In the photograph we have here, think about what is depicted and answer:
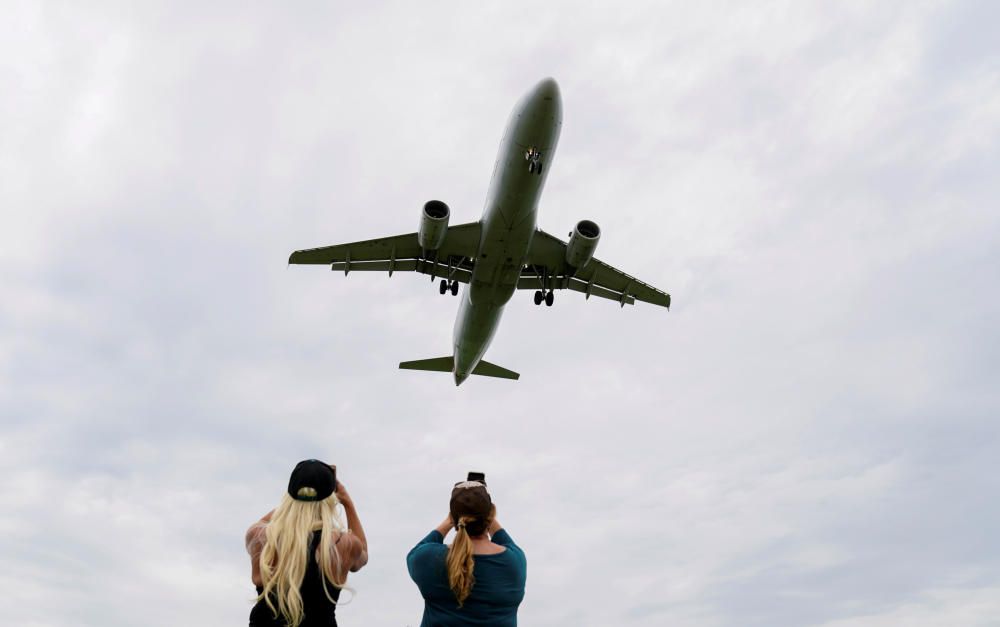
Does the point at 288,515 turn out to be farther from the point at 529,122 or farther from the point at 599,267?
the point at 599,267

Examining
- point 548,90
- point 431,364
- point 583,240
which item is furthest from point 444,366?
point 548,90

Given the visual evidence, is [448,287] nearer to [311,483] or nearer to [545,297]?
[545,297]

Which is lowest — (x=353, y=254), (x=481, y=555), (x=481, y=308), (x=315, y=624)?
(x=315, y=624)

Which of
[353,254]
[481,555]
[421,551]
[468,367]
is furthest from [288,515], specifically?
[468,367]

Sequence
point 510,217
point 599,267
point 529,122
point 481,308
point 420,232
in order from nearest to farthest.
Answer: point 529,122 → point 510,217 → point 420,232 → point 481,308 → point 599,267

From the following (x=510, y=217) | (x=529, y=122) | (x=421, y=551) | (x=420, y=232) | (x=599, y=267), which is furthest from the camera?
(x=599, y=267)

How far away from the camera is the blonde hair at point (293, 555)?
428 cm

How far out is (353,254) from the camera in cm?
3156

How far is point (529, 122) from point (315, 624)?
68.5 ft

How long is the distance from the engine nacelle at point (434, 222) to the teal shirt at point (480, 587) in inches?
924

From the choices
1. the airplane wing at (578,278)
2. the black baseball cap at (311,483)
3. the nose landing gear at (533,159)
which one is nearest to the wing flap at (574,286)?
the airplane wing at (578,278)

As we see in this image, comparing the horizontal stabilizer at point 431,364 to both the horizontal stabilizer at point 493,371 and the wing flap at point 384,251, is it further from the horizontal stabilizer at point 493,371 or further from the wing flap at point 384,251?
the wing flap at point 384,251

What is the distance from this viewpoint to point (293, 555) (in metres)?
4.31

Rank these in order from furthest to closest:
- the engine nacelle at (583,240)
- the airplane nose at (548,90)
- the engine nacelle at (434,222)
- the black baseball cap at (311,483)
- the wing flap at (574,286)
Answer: the wing flap at (574,286) → the engine nacelle at (583,240) → the engine nacelle at (434,222) → the airplane nose at (548,90) → the black baseball cap at (311,483)
